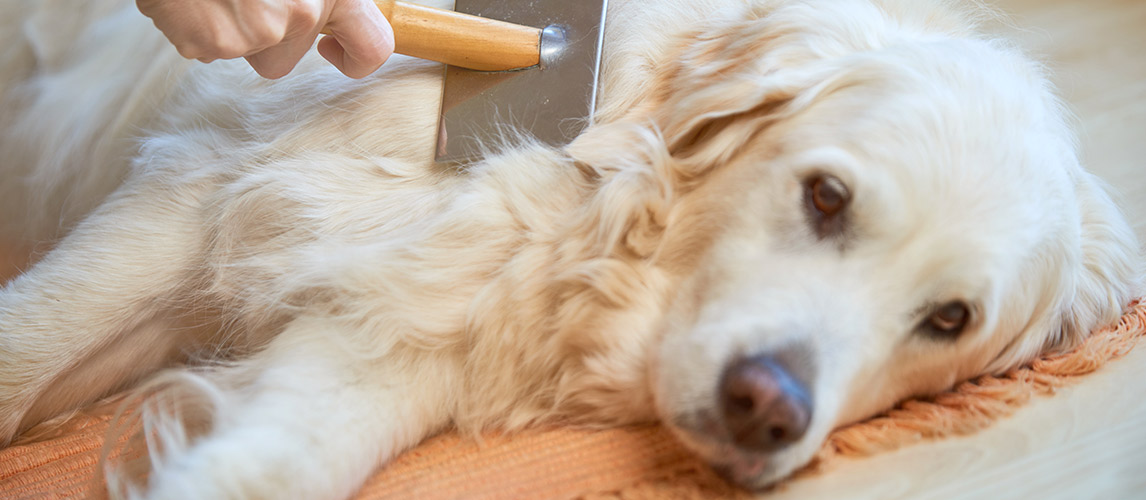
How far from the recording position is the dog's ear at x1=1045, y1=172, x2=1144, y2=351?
5.03 feet

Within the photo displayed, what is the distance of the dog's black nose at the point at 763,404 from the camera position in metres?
1.13

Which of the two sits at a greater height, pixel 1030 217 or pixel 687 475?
pixel 1030 217

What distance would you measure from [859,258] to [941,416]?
35 centimetres

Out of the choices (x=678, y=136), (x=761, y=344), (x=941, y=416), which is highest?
(x=678, y=136)

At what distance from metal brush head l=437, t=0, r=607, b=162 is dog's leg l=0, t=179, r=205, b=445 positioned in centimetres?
53

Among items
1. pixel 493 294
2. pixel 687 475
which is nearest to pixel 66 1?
pixel 493 294

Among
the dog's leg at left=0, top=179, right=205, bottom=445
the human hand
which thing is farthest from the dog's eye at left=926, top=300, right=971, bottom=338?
the dog's leg at left=0, top=179, right=205, bottom=445

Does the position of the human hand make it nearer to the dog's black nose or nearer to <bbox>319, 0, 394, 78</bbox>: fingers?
<bbox>319, 0, 394, 78</bbox>: fingers

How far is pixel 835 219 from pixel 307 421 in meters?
0.87

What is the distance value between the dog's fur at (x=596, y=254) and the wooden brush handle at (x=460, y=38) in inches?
4.8

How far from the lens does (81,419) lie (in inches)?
64.7

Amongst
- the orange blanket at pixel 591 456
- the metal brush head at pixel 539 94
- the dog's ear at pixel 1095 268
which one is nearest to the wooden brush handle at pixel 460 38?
the metal brush head at pixel 539 94

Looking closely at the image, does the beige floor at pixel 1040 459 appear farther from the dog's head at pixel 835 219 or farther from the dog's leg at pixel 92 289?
the dog's leg at pixel 92 289

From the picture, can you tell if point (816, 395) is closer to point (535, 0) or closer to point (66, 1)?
point (535, 0)
